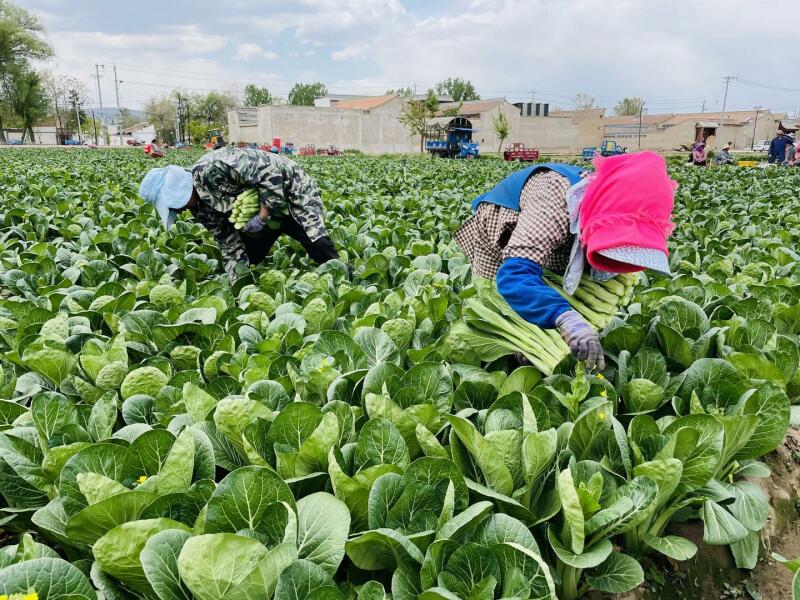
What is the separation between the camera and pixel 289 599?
129 cm

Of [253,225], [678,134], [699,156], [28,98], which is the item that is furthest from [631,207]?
[28,98]

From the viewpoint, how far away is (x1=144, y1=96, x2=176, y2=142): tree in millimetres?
89438

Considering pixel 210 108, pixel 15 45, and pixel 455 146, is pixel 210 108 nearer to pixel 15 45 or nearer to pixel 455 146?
pixel 15 45

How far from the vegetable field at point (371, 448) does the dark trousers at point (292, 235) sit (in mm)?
1480

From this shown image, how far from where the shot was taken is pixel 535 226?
2.55 metres

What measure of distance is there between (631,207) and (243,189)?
355cm

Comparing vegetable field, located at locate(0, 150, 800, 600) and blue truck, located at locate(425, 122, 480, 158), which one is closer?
vegetable field, located at locate(0, 150, 800, 600)

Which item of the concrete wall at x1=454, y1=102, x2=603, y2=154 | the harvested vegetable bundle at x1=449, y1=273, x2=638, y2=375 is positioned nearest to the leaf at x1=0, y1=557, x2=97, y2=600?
the harvested vegetable bundle at x1=449, y1=273, x2=638, y2=375

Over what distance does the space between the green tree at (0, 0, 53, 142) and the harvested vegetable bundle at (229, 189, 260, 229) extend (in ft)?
241

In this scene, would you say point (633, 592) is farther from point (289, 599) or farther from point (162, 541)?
point (162, 541)

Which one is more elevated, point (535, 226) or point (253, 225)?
point (535, 226)

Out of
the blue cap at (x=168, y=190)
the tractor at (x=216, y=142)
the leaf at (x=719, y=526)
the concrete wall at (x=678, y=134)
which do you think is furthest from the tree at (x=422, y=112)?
the leaf at (x=719, y=526)

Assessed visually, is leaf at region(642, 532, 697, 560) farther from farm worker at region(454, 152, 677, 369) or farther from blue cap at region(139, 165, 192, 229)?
blue cap at region(139, 165, 192, 229)

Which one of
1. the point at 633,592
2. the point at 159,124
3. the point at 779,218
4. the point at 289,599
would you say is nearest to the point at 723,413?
the point at 633,592
